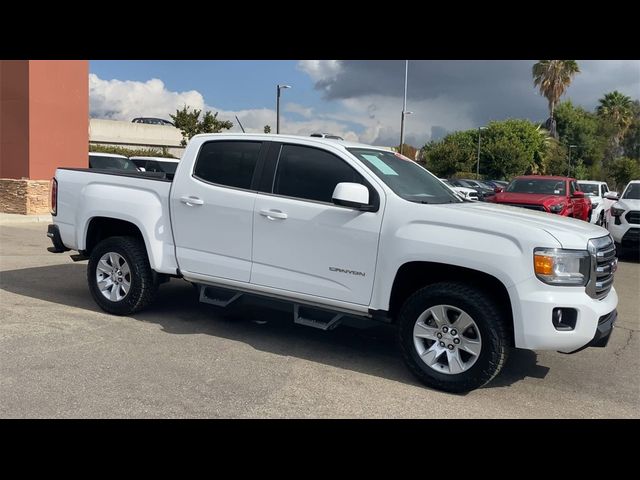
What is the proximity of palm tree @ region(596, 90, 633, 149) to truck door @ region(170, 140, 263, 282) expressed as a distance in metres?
68.3

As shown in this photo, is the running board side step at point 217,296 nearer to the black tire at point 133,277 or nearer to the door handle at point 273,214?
the black tire at point 133,277

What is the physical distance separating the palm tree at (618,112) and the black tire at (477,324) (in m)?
68.7

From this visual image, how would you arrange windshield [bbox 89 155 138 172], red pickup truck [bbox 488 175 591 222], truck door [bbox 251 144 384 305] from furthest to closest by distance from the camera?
windshield [bbox 89 155 138 172], red pickup truck [bbox 488 175 591 222], truck door [bbox 251 144 384 305]

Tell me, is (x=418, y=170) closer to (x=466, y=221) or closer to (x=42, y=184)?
(x=466, y=221)

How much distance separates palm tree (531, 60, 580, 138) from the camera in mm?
57500

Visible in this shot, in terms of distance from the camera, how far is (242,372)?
4.84m

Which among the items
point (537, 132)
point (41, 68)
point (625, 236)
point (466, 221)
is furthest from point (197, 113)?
point (537, 132)

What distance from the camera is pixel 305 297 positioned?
17.1ft

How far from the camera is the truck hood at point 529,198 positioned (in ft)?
42.8

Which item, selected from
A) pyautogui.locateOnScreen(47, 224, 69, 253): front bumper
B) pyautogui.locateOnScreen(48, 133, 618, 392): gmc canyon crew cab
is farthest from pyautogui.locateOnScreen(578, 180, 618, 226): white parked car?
pyautogui.locateOnScreen(47, 224, 69, 253): front bumper

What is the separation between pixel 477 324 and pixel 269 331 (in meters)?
2.37

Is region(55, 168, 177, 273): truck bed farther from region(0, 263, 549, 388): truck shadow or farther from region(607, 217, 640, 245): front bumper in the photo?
region(607, 217, 640, 245): front bumper

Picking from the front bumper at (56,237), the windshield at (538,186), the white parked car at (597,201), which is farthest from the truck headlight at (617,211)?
the front bumper at (56,237)

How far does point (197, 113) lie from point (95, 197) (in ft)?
95.7
